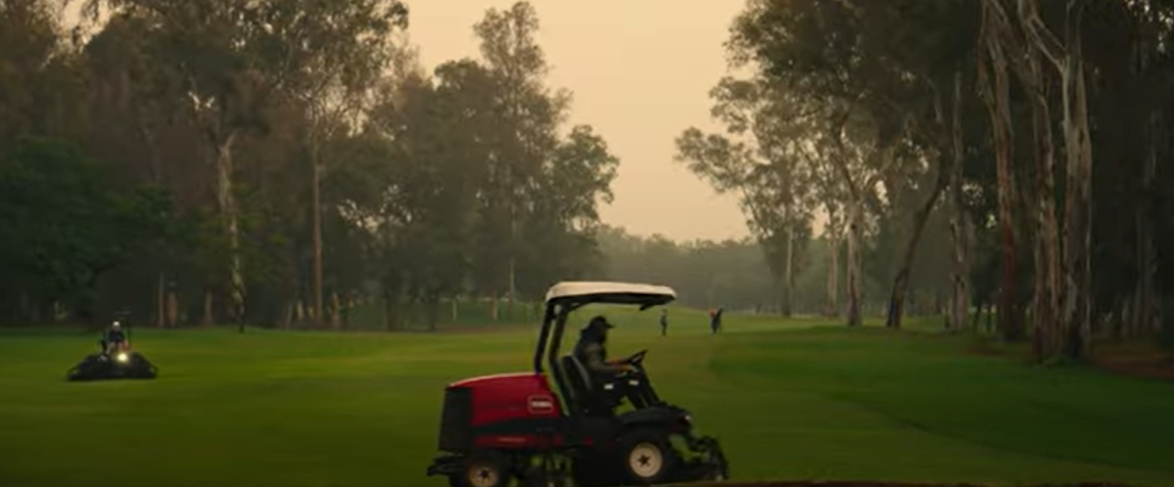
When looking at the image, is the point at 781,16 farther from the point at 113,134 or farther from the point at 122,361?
the point at 113,134

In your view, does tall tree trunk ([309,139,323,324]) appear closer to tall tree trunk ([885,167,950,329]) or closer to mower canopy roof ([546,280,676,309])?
tall tree trunk ([885,167,950,329])

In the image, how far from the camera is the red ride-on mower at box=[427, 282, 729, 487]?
54.8ft

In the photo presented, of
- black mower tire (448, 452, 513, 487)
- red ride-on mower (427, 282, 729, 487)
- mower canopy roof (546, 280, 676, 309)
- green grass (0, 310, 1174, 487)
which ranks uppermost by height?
mower canopy roof (546, 280, 676, 309)

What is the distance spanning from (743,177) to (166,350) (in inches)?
2692

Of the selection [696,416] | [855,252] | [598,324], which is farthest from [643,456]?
[855,252]

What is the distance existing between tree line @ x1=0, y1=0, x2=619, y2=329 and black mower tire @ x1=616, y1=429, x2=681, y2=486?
66.1 m

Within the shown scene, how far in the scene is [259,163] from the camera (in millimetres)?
118062

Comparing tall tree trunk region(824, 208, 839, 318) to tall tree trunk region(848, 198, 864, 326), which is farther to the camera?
tall tree trunk region(824, 208, 839, 318)

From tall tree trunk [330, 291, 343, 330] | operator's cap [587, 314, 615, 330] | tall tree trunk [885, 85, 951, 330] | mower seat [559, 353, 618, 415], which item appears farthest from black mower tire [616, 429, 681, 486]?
tall tree trunk [330, 291, 343, 330]

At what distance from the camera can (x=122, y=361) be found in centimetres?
4616

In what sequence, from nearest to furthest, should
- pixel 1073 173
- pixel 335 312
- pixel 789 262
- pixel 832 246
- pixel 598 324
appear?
pixel 598 324 < pixel 1073 173 < pixel 335 312 < pixel 832 246 < pixel 789 262

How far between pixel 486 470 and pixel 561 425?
2.81 ft

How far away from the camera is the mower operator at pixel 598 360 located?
1653cm

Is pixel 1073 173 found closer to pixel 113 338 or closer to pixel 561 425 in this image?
pixel 113 338
